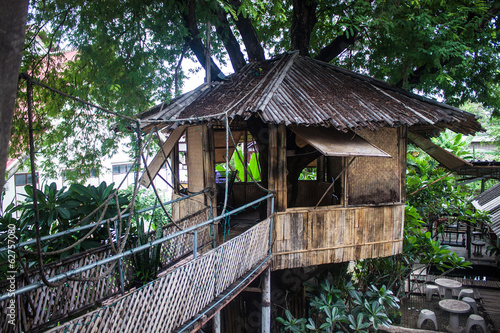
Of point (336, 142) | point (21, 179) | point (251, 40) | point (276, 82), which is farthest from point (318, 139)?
point (21, 179)

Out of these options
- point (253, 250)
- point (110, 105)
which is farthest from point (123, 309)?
point (110, 105)

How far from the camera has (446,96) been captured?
9.68 m

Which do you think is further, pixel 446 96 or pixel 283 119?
pixel 446 96

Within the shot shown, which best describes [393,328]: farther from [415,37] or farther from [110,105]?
[110,105]

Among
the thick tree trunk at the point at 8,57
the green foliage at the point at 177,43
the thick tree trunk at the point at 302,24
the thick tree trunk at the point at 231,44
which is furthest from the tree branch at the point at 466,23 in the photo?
the thick tree trunk at the point at 8,57

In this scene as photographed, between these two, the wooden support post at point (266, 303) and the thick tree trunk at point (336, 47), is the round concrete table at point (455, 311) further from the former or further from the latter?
the thick tree trunk at point (336, 47)

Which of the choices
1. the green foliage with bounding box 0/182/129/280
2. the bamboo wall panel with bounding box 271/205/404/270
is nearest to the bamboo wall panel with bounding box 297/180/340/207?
the bamboo wall panel with bounding box 271/205/404/270

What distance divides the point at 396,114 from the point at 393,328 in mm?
5109

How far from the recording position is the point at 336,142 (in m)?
6.11

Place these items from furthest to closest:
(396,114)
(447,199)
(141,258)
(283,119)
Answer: (447,199)
(396,114)
(283,119)
(141,258)

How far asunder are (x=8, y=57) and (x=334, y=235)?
19.7 ft

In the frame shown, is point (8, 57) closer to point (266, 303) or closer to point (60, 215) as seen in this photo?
point (60, 215)

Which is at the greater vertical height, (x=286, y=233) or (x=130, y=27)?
(x=130, y=27)

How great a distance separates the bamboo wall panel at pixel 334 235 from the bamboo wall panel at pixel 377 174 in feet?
0.72
